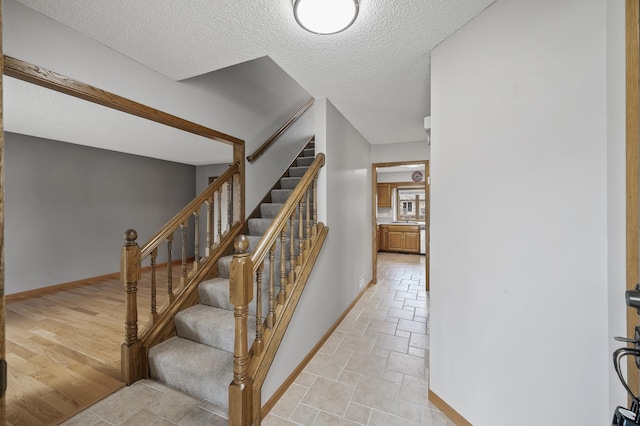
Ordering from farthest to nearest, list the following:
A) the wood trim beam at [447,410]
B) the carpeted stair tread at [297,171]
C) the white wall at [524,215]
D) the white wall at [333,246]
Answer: the carpeted stair tread at [297,171] < the white wall at [333,246] < the wood trim beam at [447,410] < the white wall at [524,215]

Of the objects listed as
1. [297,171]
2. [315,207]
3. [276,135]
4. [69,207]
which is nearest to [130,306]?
[315,207]

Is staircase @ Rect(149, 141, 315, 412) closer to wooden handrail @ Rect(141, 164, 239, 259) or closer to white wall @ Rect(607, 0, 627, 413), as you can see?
wooden handrail @ Rect(141, 164, 239, 259)

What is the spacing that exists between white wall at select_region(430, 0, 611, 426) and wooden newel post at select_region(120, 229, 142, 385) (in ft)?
7.10

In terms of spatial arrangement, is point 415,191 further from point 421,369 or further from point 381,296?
point 421,369

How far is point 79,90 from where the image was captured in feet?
5.31

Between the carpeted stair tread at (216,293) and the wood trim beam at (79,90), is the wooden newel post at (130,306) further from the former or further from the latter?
the wood trim beam at (79,90)

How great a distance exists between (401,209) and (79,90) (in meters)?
7.93

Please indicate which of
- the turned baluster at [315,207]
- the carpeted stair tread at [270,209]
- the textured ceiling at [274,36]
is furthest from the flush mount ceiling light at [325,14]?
the carpeted stair tread at [270,209]

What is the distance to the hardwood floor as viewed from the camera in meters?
1.73

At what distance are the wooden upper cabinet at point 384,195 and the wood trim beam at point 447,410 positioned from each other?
6.48 m

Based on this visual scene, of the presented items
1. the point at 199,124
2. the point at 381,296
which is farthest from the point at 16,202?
the point at 381,296

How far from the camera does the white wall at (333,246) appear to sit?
6.75 feet

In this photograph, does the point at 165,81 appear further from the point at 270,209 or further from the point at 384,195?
the point at 384,195

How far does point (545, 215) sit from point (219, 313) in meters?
2.28
